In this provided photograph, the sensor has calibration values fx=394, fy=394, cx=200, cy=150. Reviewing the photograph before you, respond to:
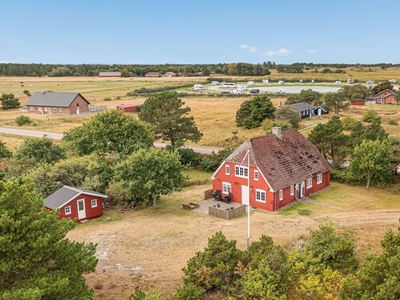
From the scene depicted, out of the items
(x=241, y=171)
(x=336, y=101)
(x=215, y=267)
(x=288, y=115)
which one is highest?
(x=336, y=101)

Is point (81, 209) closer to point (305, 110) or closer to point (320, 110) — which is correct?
point (305, 110)

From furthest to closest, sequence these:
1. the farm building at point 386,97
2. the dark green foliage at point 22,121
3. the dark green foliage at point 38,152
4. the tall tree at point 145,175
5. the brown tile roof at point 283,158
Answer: the farm building at point 386,97, the dark green foliage at point 22,121, the dark green foliage at point 38,152, the brown tile roof at point 283,158, the tall tree at point 145,175

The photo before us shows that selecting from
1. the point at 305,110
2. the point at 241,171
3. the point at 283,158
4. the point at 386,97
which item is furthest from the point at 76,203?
the point at 386,97

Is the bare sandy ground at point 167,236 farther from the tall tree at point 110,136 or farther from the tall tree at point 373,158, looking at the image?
the tall tree at point 110,136

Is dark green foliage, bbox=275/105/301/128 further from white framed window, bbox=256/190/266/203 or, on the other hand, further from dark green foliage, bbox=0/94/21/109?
dark green foliage, bbox=0/94/21/109

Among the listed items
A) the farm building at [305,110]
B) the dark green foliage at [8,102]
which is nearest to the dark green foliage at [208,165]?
the farm building at [305,110]

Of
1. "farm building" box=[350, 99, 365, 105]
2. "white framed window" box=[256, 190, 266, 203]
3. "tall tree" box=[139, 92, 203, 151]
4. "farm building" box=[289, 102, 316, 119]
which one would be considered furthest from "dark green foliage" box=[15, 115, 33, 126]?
"farm building" box=[350, 99, 365, 105]
